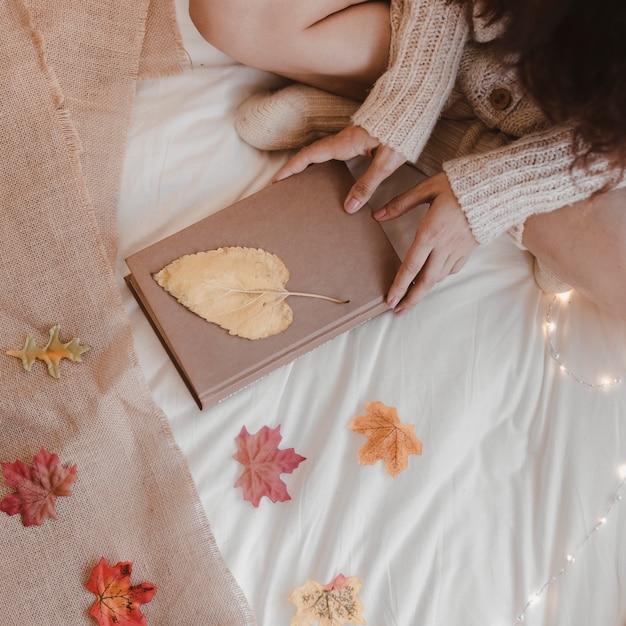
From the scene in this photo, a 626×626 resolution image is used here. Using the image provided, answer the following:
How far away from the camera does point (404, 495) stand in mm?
844

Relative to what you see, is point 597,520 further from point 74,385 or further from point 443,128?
point 74,385

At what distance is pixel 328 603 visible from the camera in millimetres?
Answer: 792

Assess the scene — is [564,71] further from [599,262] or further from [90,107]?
[90,107]

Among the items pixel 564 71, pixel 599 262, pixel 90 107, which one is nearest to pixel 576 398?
pixel 599 262

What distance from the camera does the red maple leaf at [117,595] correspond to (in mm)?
Answer: 775

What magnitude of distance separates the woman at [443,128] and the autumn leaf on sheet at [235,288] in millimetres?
140

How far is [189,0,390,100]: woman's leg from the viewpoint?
2.82ft

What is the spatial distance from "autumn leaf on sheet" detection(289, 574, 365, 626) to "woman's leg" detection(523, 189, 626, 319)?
1.60ft

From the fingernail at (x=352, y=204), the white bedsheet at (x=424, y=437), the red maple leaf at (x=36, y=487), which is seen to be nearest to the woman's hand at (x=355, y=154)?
the fingernail at (x=352, y=204)

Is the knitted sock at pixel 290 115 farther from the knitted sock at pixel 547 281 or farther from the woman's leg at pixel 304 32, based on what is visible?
the knitted sock at pixel 547 281

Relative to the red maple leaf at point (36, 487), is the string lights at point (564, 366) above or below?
above

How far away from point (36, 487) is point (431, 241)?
1.91ft

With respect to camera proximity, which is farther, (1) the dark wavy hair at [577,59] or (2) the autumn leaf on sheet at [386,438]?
(2) the autumn leaf on sheet at [386,438]

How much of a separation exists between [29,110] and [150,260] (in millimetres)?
264
